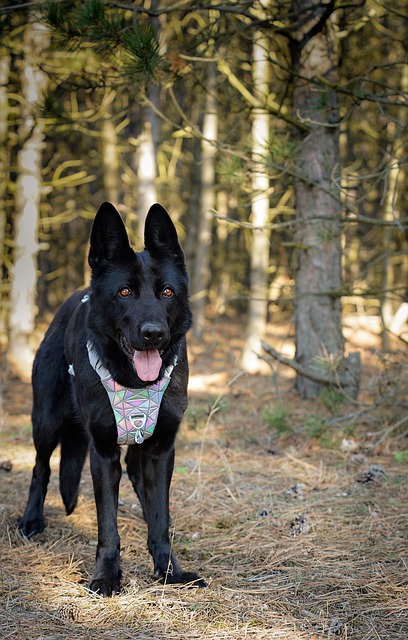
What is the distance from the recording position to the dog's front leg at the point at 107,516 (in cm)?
318

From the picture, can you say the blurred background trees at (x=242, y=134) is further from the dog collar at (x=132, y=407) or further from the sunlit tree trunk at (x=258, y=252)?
the dog collar at (x=132, y=407)

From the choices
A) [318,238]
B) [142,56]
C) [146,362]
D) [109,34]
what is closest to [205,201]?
[318,238]

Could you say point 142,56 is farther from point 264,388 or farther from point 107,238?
point 264,388

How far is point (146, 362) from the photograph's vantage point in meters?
3.27

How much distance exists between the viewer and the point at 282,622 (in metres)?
2.76

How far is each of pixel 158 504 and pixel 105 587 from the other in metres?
0.54

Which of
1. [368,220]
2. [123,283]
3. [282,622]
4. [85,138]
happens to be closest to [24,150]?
[85,138]

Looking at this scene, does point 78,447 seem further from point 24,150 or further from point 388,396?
point 24,150

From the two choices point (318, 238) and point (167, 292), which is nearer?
point (167, 292)

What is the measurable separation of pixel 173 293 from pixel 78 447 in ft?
4.33

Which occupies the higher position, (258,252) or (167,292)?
(258,252)

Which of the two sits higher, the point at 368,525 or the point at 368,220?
the point at 368,220

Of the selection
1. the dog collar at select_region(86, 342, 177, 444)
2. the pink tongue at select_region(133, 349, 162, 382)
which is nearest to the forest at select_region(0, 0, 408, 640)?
the dog collar at select_region(86, 342, 177, 444)

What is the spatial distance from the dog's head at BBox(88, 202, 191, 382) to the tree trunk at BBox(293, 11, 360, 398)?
2.82 metres
